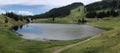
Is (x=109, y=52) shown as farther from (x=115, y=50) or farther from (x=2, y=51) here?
(x=2, y=51)

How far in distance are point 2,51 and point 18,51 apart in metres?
4.31

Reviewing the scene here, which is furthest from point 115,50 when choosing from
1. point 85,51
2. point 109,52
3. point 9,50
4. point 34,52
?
point 9,50

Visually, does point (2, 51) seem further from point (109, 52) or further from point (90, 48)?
point (109, 52)

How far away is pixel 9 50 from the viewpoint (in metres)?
68.7

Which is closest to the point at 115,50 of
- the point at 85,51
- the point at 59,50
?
the point at 85,51

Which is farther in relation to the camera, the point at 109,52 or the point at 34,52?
the point at 34,52

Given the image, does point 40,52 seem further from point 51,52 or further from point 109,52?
point 109,52

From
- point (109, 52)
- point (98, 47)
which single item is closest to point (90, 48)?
point (98, 47)

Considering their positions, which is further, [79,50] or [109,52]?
[79,50]

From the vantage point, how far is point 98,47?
2635 inches

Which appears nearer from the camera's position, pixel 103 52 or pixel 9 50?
pixel 103 52

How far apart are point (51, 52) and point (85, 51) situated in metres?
8.94

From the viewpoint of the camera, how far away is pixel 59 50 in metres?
68.8

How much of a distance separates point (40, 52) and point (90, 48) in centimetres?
1277
